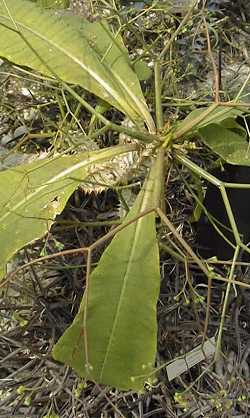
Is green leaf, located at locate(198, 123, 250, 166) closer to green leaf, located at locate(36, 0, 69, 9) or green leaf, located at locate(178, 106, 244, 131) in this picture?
green leaf, located at locate(178, 106, 244, 131)

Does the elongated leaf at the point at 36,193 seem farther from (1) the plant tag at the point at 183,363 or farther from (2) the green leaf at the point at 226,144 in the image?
Result: (1) the plant tag at the point at 183,363

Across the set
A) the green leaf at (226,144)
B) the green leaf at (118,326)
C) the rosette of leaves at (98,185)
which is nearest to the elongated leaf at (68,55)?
the rosette of leaves at (98,185)

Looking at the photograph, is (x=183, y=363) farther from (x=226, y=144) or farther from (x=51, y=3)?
(x=51, y=3)

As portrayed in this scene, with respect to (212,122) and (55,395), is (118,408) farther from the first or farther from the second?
(212,122)

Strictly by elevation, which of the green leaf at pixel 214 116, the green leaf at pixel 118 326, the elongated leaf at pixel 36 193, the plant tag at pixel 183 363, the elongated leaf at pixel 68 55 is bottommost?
the plant tag at pixel 183 363

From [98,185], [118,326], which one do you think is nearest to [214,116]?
[98,185]

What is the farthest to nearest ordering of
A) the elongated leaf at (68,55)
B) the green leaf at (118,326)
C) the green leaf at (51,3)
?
the green leaf at (51,3) → the elongated leaf at (68,55) → the green leaf at (118,326)
